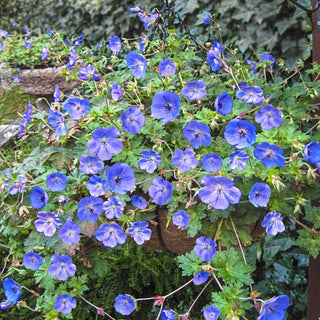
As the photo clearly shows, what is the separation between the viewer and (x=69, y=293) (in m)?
1.15

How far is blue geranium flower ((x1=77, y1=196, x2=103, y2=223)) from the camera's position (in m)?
1.04

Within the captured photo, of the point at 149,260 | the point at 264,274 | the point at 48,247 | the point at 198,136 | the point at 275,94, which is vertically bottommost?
the point at 264,274

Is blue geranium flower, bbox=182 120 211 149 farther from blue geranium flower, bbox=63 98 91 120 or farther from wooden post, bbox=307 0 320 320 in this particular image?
wooden post, bbox=307 0 320 320

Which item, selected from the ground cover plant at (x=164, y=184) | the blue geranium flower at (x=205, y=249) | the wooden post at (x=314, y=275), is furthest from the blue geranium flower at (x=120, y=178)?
the wooden post at (x=314, y=275)

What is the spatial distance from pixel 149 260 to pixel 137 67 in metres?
1.31

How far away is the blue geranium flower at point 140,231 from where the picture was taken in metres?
1.07

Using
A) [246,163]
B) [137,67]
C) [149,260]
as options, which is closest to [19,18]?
[149,260]

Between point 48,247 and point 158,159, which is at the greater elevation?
point 158,159

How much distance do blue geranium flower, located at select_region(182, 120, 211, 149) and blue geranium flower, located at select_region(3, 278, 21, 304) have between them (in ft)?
2.03

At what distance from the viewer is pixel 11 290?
1.14 m

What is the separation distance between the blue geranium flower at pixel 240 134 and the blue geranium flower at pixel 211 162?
52 millimetres

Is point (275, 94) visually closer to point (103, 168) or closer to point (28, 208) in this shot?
point (103, 168)

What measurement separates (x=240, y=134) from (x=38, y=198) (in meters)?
0.55

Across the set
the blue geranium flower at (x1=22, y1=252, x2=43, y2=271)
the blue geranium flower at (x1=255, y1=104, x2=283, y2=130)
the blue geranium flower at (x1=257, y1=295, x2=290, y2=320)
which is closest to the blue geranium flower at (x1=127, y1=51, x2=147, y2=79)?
the blue geranium flower at (x1=255, y1=104, x2=283, y2=130)
